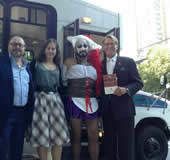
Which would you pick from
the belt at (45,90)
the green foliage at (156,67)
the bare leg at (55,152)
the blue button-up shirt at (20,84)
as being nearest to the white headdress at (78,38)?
the belt at (45,90)

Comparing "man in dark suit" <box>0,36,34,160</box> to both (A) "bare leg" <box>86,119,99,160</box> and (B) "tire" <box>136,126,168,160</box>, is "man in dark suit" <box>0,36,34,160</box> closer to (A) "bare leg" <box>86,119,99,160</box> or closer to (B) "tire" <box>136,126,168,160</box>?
(A) "bare leg" <box>86,119,99,160</box>

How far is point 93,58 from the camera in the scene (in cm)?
333

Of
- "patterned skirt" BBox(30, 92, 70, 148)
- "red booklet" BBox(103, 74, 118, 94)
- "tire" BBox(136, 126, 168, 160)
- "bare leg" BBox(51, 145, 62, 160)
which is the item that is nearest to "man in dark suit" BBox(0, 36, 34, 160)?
"patterned skirt" BBox(30, 92, 70, 148)

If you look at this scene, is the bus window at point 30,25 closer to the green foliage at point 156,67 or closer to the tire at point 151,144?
the tire at point 151,144

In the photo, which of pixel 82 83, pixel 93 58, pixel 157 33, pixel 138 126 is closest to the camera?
pixel 82 83

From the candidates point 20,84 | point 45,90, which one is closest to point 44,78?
point 45,90

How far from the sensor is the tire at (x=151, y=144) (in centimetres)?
385

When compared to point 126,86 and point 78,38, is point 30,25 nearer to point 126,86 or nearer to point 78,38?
point 78,38

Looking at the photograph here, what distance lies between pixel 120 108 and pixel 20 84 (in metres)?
1.21

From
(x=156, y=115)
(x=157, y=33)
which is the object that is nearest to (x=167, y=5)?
(x=157, y=33)

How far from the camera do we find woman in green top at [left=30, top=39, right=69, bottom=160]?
2.70 meters

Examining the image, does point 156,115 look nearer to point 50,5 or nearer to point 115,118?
point 115,118

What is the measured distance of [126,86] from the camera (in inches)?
114

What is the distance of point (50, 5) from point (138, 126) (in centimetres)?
242
